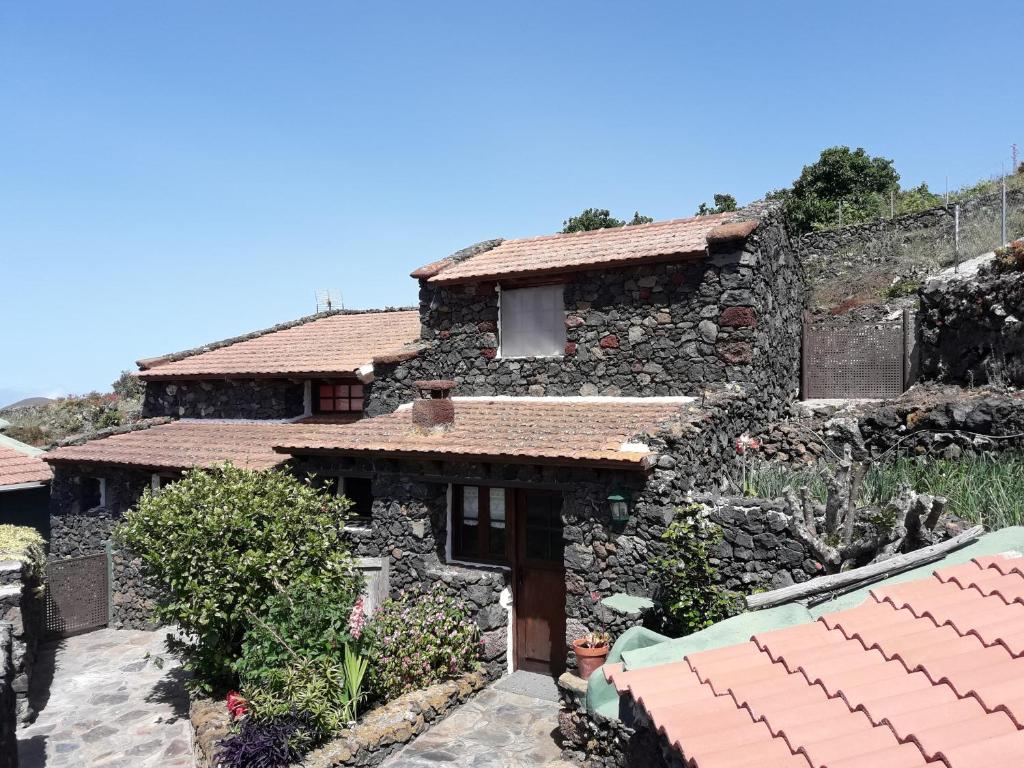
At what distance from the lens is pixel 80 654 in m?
11.8

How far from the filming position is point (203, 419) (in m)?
15.0

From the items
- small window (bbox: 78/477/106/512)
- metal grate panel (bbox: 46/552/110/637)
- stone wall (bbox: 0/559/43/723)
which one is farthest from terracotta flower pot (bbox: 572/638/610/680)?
small window (bbox: 78/477/106/512)

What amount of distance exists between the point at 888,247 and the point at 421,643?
1955 centimetres

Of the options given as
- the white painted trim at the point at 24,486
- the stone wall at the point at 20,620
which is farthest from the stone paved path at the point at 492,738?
the white painted trim at the point at 24,486

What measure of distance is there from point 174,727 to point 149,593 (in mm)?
4350

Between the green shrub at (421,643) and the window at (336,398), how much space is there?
527 cm

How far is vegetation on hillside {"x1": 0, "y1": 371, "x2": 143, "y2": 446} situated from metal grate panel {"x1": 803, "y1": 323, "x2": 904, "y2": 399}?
68.0 ft

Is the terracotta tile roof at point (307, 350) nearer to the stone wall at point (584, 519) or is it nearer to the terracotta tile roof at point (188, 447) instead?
the terracotta tile roof at point (188, 447)

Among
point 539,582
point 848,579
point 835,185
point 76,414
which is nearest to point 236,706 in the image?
point 539,582

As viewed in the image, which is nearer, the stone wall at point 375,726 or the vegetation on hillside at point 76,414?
the stone wall at point 375,726

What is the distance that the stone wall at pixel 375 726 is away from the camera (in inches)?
289

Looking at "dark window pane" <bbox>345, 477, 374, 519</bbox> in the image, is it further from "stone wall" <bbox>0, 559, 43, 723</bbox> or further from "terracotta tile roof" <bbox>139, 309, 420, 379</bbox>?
"stone wall" <bbox>0, 559, 43, 723</bbox>

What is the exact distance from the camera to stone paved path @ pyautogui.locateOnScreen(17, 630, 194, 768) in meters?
8.40

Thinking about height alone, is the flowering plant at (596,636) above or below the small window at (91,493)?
below
